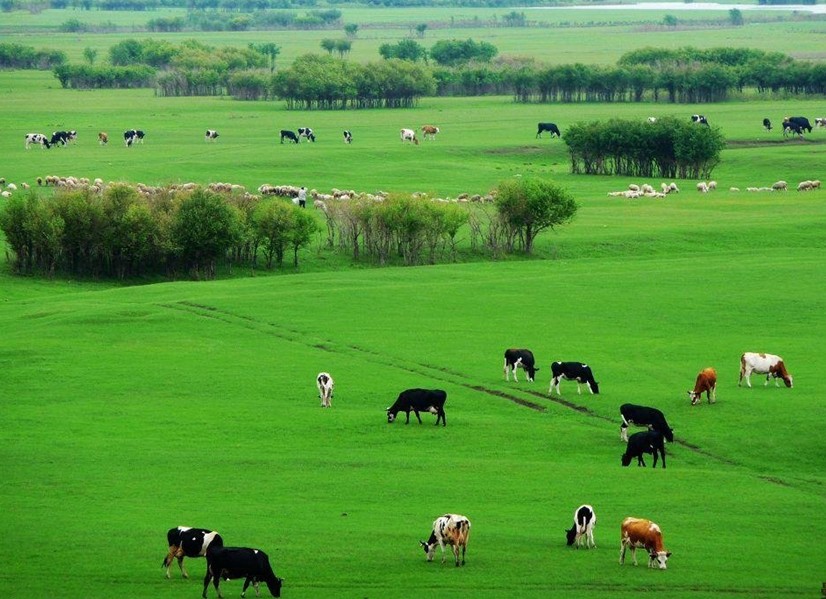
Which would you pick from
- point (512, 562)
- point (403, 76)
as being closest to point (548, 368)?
point (512, 562)

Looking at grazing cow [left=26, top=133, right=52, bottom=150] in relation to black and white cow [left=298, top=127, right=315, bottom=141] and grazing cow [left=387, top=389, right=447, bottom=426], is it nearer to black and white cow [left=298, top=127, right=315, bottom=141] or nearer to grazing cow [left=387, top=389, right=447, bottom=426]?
black and white cow [left=298, top=127, right=315, bottom=141]

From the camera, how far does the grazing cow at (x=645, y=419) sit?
42906 millimetres

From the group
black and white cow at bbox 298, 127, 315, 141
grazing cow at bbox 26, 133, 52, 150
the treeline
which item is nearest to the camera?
the treeline

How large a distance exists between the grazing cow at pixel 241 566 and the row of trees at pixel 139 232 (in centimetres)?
5149

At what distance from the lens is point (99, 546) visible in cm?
3275

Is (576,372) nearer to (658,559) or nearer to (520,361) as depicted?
(520,361)

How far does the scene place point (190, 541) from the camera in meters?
30.5

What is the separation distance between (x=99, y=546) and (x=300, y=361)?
923 inches

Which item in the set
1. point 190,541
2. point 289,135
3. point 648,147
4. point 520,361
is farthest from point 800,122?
point 190,541

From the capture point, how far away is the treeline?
116 m

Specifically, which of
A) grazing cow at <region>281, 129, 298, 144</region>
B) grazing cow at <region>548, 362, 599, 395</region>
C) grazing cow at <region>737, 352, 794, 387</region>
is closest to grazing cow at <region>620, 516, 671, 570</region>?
grazing cow at <region>548, 362, 599, 395</region>

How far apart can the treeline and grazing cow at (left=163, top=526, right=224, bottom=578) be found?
90.5 meters

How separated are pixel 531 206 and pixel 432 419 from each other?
4001cm

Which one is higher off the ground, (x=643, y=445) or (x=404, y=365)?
(x=643, y=445)
